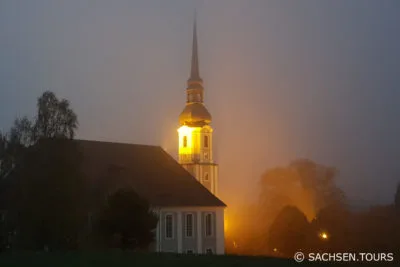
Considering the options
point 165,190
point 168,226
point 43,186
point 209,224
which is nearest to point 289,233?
point 209,224

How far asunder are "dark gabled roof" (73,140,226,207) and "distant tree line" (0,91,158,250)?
12908mm

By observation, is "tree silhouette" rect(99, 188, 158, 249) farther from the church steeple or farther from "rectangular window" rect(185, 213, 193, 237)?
the church steeple

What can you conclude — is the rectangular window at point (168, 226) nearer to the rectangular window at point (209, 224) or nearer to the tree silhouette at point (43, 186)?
the rectangular window at point (209, 224)

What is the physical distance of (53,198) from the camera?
124ft

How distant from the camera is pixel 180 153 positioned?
77.1 metres

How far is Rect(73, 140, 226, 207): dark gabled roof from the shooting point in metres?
55.4

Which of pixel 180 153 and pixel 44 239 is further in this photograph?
pixel 180 153

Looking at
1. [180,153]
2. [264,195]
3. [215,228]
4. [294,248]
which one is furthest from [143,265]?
[180,153]

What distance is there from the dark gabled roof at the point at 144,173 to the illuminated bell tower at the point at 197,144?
13502 millimetres

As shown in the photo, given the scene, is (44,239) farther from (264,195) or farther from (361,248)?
(264,195)

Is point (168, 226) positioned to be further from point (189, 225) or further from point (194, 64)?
point (194, 64)

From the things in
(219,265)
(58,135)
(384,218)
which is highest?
(58,135)

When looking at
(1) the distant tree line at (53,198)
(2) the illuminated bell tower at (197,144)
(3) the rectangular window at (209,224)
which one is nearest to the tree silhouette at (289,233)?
(3) the rectangular window at (209,224)

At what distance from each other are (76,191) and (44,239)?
Answer: 3528 mm
